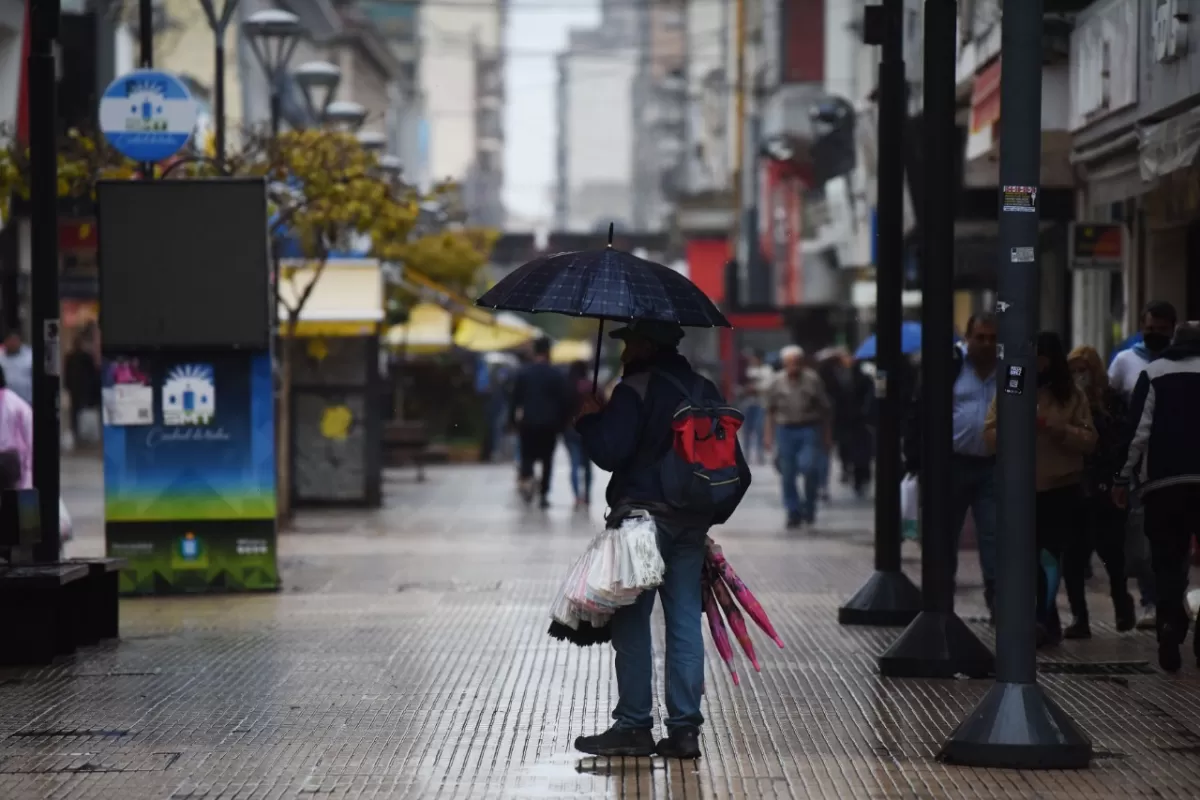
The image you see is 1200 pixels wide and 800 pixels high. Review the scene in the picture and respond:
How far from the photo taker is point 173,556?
1493 cm

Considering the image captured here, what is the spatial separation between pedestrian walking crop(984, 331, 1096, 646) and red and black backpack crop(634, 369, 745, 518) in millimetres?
3856

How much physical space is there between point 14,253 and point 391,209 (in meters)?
14.6

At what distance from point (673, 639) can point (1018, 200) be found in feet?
6.80

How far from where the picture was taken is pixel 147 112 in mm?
15797

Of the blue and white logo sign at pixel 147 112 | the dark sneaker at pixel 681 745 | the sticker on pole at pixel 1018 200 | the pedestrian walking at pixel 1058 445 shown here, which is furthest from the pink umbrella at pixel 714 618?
the blue and white logo sign at pixel 147 112

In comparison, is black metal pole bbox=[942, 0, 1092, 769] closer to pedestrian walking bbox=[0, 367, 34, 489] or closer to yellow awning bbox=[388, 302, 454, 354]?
pedestrian walking bbox=[0, 367, 34, 489]

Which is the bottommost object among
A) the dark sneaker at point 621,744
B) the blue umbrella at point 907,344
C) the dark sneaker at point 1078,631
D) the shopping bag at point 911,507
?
the dark sneaker at point 1078,631

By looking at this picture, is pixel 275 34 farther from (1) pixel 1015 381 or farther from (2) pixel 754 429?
(2) pixel 754 429

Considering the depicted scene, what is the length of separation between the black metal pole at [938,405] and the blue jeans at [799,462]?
11.3 meters

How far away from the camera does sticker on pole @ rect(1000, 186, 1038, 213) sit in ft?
27.1

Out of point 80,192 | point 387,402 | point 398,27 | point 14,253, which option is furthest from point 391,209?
point 398,27

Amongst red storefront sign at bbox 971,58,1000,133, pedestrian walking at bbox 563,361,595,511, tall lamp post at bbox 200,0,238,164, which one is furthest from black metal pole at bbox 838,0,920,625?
pedestrian walking at bbox 563,361,595,511

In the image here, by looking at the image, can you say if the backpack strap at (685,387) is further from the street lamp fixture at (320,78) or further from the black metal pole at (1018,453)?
the street lamp fixture at (320,78)

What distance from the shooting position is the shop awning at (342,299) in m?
24.0
